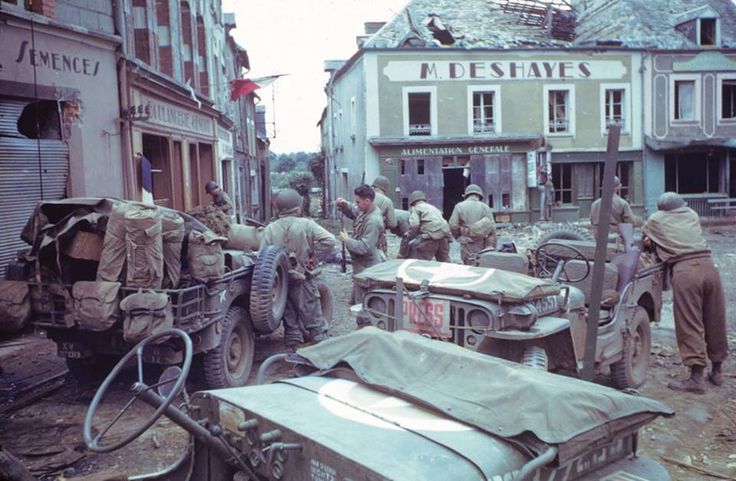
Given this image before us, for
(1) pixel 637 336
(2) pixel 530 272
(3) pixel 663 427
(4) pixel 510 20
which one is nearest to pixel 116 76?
(2) pixel 530 272

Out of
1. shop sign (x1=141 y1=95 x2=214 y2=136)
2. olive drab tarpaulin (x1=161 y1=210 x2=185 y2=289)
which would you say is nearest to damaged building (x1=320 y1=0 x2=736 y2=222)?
shop sign (x1=141 y1=95 x2=214 y2=136)

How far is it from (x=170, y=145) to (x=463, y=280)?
11582 millimetres

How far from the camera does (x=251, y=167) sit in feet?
107

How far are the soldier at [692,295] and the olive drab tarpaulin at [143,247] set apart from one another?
4950 mm

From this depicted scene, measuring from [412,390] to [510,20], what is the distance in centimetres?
2767

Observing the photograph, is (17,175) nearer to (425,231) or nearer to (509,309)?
(425,231)

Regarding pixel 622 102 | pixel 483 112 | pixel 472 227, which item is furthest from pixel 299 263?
pixel 622 102

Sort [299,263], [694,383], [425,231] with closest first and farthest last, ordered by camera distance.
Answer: [694,383] < [299,263] < [425,231]

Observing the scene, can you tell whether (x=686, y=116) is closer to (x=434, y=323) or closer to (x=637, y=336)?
(x=637, y=336)

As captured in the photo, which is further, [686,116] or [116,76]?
[686,116]

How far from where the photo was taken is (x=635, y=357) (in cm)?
708

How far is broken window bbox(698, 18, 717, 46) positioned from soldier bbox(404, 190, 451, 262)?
898 inches

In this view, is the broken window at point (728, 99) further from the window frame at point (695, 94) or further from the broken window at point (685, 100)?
the broken window at point (685, 100)

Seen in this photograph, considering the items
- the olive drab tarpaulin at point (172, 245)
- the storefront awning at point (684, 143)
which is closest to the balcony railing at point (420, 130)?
the storefront awning at point (684, 143)
